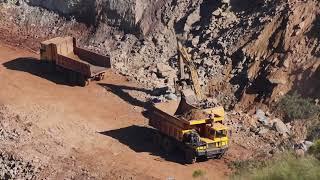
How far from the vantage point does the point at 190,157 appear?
1049 inches

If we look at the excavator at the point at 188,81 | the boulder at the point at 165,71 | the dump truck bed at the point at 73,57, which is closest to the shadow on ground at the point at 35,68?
the dump truck bed at the point at 73,57

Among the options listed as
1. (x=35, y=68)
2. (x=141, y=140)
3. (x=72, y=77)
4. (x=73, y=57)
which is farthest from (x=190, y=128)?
→ (x=35, y=68)

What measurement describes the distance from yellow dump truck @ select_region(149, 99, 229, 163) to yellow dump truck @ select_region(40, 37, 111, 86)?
21.1ft

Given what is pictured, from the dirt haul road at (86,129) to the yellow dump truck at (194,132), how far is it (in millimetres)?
585

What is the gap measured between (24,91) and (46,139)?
508 centimetres

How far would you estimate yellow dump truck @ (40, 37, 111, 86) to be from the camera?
110ft

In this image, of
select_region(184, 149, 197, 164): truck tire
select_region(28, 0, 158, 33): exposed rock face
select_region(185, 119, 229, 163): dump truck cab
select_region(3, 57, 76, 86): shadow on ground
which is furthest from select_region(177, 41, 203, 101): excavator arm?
select_region(3, 57, 76, 86): shadow on ground

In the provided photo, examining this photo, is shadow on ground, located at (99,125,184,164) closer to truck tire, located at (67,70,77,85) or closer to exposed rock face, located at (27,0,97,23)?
truck tire, located at (67,70,77,85)

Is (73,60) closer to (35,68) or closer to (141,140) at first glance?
(35,68)

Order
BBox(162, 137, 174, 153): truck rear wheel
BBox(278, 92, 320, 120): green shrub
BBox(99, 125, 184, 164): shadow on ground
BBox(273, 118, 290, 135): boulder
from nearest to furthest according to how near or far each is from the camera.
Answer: BBox(162, 137, 174, 153): truck rear wheel → BBox(99, 125, 184, 164): shadow on ground → BBox(273, 118, 290, 135): boulder → BBox(278, 92, 320, 120): green shrub

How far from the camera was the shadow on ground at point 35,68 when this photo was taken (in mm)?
35094

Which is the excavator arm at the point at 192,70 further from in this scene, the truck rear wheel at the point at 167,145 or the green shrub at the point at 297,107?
the green shrub at the point at 297,107

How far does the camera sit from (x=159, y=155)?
1091 inches

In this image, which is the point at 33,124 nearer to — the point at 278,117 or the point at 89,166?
the point at 89,166
